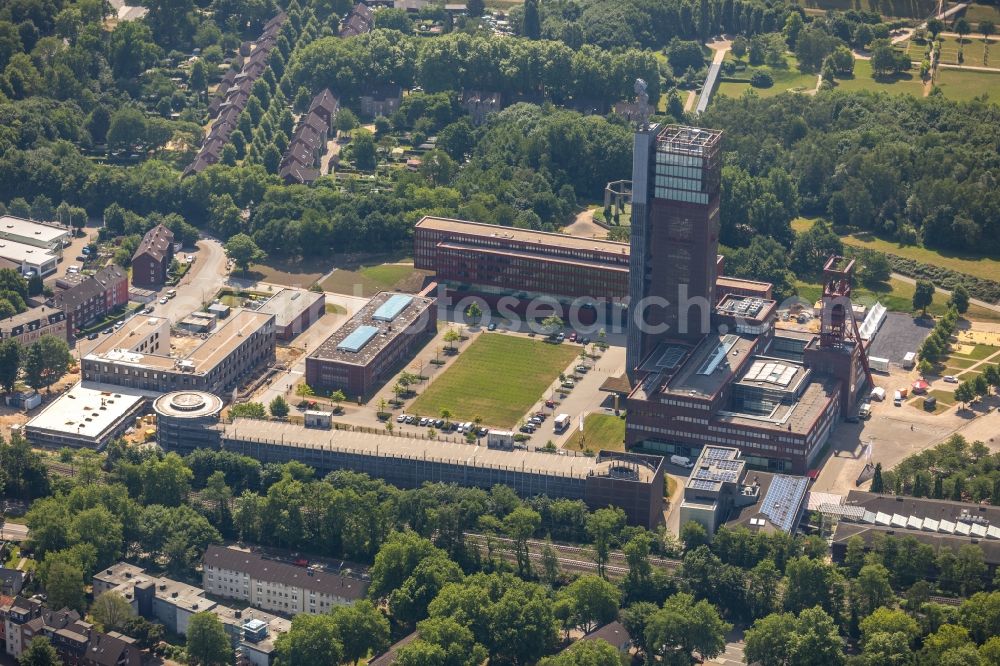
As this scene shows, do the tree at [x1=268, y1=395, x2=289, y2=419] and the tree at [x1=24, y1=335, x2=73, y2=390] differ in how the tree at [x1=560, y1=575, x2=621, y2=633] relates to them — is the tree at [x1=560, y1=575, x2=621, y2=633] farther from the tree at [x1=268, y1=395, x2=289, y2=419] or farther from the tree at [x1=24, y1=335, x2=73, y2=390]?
the tree at [x1=24, y1=335, x2=73, y2=390]

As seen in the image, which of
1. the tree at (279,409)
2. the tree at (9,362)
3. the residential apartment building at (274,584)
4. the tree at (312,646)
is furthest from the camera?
the tree at (9,362)

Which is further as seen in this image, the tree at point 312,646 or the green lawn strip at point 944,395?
the green lawn strip at point 944,395

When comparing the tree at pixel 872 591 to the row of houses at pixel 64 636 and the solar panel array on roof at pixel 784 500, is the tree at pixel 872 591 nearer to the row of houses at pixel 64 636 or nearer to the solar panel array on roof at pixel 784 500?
the solar panel array on roof at pixel 784 500

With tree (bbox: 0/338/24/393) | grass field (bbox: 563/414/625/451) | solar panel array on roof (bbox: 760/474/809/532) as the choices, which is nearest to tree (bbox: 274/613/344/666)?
solar panel array on roof (bbox: 760/474/809/532)

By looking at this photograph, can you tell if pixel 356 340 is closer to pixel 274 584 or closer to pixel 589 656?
pixel 274 584

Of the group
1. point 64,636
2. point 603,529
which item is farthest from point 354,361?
point 64,636

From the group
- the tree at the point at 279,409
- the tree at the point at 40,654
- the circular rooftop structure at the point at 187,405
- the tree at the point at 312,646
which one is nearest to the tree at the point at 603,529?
the tree at the point at 312,646

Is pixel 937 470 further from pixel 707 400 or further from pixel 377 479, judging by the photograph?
pixel 377 479
